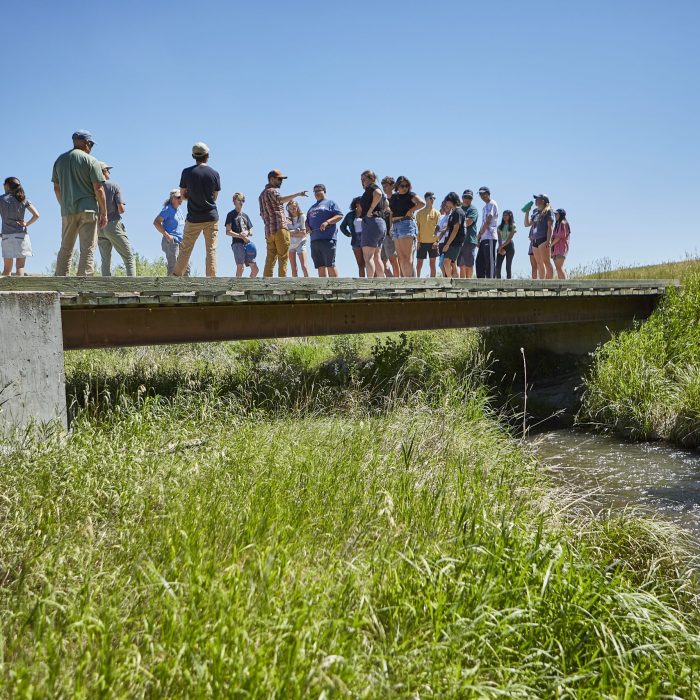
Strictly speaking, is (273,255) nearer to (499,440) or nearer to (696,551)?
(499,440)

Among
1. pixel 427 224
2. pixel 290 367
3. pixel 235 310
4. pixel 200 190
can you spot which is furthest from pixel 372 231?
pixel 200 190

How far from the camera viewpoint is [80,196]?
8344 millimetres

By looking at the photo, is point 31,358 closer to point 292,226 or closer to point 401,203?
point 401,203

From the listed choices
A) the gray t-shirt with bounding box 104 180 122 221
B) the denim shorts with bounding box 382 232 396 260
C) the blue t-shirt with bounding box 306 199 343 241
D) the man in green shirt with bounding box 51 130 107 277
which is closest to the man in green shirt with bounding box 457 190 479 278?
the denim shorts with bounding box 382 232 396 260

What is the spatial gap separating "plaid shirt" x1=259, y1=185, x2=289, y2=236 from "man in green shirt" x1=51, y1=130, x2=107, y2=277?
9.12ft

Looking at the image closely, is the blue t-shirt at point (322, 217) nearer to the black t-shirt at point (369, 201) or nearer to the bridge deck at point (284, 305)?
the black t-shirt at point (369, 201)

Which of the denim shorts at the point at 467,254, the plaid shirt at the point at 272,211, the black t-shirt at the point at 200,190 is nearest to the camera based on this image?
the black t-shirt at the point at 200,190

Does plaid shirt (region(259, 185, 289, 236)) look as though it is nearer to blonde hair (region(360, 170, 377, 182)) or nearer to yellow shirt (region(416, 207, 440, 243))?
blonde hair (region(360, 170, 377, 182))

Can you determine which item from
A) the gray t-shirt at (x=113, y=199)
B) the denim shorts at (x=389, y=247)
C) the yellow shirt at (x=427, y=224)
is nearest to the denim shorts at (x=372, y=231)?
the denim shorts at (x=389, y=247)

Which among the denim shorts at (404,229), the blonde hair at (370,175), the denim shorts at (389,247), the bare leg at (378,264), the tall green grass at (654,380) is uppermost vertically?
the blonde hair at (370,175)

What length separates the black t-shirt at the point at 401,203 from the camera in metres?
11.9

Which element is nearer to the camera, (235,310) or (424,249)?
(235,310)

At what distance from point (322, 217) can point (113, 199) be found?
341cm

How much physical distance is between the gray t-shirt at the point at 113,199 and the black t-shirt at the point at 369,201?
3.94 m
